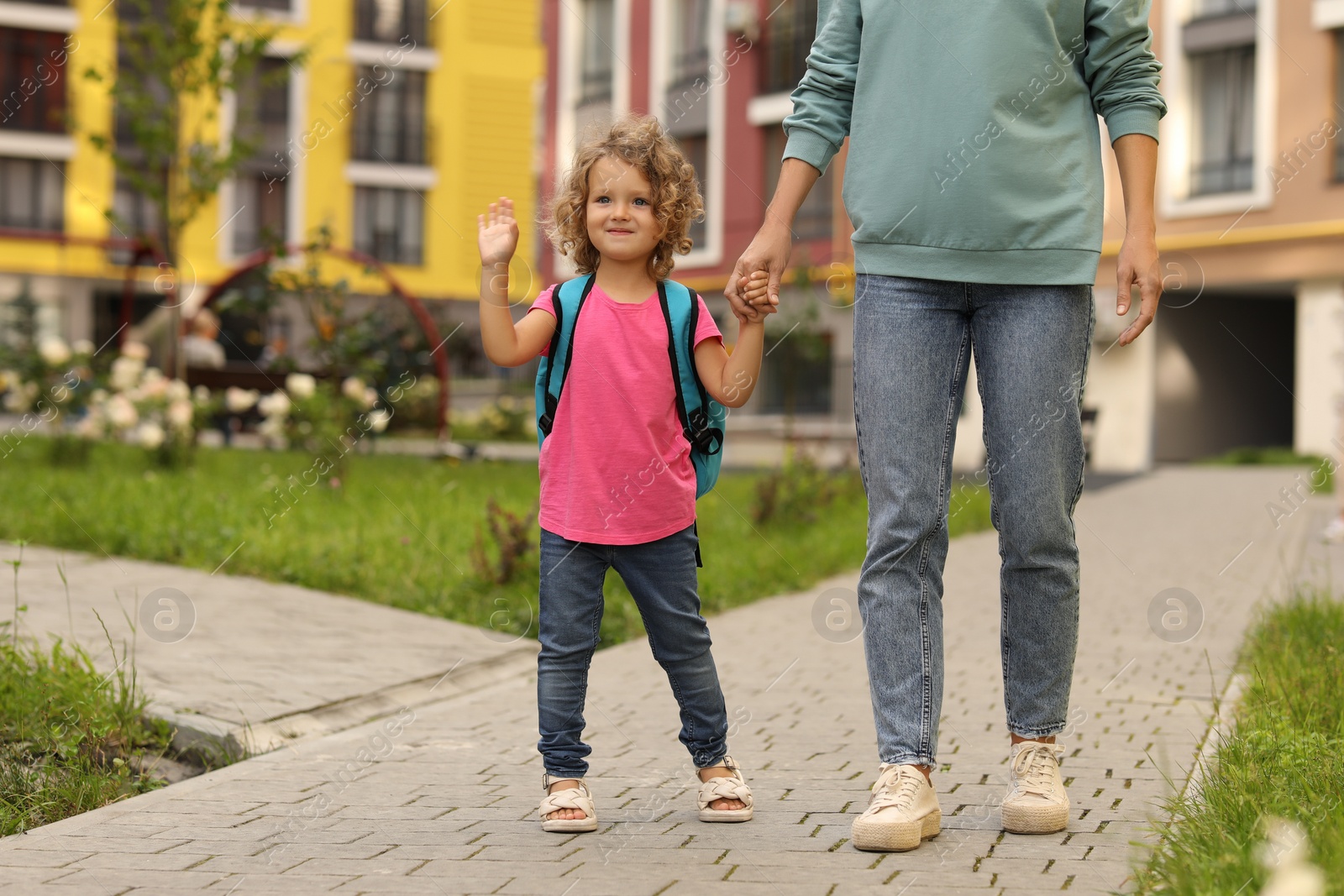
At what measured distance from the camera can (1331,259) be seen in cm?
2086

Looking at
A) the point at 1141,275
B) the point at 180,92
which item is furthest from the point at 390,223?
the point at 1141,275

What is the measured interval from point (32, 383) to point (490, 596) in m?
6.45

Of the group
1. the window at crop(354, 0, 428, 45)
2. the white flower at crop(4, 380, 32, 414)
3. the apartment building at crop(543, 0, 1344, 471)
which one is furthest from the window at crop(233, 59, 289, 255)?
the white flower at crop(4, 380, 32, 414)

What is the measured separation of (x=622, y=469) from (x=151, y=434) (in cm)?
809

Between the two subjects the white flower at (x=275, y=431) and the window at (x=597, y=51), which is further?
the window at (x=597, y=51)

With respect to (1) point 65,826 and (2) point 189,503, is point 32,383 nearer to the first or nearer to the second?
(2) point 189,503

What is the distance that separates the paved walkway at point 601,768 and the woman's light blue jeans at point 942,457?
371mm

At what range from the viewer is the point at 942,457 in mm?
3252

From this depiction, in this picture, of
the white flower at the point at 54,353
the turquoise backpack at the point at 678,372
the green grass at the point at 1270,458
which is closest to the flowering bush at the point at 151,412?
the white flower at the point at 54,353

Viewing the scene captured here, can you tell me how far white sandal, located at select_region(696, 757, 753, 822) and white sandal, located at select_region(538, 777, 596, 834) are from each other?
26cm

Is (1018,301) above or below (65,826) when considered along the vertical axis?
above

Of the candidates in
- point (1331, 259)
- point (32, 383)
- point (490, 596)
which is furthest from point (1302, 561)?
point (1331, 259)

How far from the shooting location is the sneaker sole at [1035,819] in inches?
125

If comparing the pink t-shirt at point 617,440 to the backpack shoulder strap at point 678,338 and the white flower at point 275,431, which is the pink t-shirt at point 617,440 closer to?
the backpack shoulder strap at point 678,338
